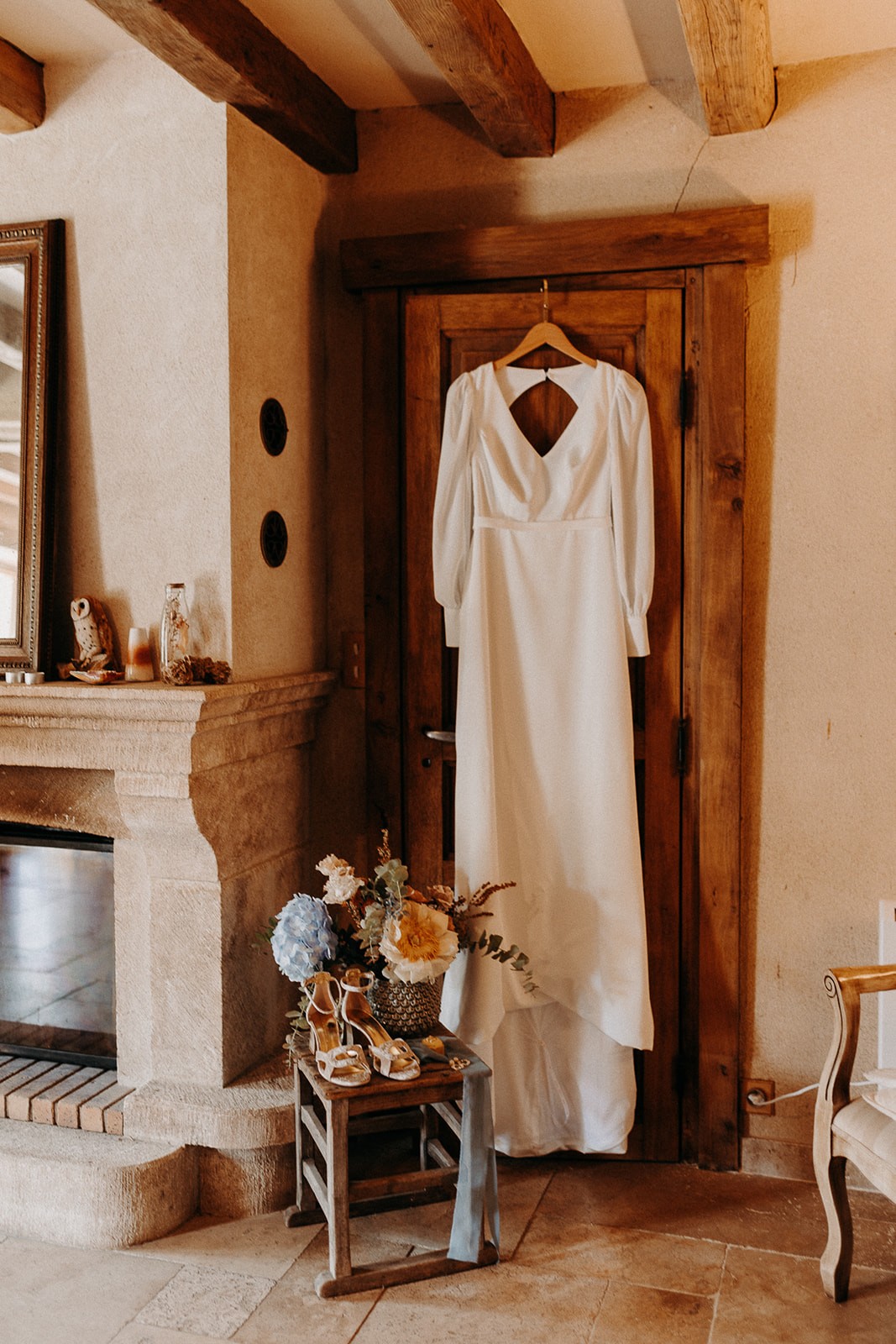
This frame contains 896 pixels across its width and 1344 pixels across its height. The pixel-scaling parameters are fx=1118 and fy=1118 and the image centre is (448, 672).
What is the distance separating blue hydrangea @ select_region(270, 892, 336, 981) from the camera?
91.9 inches

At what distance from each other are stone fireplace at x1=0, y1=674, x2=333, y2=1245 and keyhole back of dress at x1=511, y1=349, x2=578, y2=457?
2.79 feet

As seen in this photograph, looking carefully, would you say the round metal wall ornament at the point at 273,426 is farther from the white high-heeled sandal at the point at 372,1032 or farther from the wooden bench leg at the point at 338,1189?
the wooden bench leg at the point at 338,1189

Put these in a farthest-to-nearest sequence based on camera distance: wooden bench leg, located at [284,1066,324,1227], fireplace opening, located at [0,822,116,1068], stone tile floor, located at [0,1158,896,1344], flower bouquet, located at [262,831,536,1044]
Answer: fireplace opening, located at [0,822,116,1068] → wooden bench leg, located at [284,1066,324,1227] → flower bouquet, located at [262,831,536,1044] → stone tile floor, located at [0,1158,896,1344]

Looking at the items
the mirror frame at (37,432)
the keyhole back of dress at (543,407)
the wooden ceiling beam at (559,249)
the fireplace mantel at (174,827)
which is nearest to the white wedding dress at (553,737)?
the keyhole back of dress at (543,407)

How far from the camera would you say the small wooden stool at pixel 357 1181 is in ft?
6.98

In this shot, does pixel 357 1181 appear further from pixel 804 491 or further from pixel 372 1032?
pixel 804 491

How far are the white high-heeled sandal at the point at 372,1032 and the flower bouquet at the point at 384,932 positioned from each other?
0.21 ft

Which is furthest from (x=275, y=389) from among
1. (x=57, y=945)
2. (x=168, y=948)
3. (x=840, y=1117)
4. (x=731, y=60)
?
(x=840, y=1117)

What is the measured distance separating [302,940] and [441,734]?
665 millimetres

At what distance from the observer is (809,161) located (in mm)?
2600

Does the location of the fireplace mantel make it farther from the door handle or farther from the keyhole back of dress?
the keyhole back of dress

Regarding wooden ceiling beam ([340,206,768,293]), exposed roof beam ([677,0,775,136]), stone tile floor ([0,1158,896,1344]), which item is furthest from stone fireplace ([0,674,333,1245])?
exposed roof beam ([677,0,775,136])

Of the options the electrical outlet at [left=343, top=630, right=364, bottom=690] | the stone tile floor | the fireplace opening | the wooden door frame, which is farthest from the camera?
the electrical outlet at [left=343, top=630, right=364, bottom=690]

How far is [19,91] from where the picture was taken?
2533 millimetres
